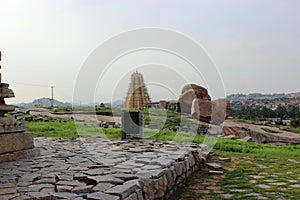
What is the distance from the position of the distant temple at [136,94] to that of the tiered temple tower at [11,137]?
10.9 metres

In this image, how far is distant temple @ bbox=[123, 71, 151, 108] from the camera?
1672 cm

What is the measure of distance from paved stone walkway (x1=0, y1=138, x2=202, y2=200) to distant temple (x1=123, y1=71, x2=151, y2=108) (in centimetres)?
1061

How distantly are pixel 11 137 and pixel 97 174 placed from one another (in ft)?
6.59

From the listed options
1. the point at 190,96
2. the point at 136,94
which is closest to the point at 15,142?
the point at 136,94

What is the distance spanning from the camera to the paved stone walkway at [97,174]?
332cm

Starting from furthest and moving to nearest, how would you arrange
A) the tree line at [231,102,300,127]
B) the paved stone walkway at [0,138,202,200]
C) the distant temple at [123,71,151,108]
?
1. the tree line at [231,102,300,127]
2. the distant temple at [123,71,151,108]
3. the paved stone walkway at [0,138,202,200]

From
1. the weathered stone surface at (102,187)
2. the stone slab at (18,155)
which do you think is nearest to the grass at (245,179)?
the weathered stone surface at (102,187)

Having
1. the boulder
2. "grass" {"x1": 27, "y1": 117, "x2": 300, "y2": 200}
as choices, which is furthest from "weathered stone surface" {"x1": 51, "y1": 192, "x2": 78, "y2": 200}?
the boulder

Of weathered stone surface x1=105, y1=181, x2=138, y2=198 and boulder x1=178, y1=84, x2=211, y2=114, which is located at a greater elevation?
boulder x1=178, y1=84, x2=211, y2=114

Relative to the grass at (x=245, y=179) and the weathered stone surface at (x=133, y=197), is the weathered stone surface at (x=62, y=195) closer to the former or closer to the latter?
the weathered stone surface at (x=133, y=197)

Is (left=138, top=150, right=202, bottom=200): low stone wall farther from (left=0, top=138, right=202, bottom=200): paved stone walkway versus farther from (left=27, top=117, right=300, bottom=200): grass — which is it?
(left=27, top=117, right=300, bottom=200): grass

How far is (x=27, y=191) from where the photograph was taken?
11.0ft

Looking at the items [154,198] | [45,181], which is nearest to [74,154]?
[45,181]

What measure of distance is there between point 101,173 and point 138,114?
4951 mm
